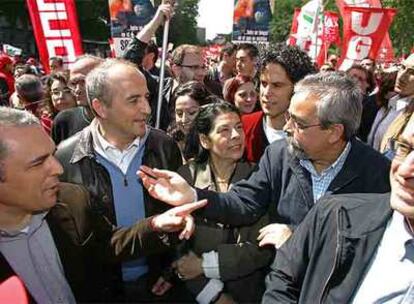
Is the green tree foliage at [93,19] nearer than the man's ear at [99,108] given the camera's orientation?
No

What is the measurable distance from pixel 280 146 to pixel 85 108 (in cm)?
210

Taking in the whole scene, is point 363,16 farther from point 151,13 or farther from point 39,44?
point 39,44

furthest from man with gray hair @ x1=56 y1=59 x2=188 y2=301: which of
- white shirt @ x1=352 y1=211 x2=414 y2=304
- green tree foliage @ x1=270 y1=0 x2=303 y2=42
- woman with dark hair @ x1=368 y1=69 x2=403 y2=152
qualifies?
green tree foliage @ x1=270 y1=0 x2=303 y2=42

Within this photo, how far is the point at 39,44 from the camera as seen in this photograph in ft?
21.5

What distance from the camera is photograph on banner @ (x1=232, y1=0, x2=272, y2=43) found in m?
7.22

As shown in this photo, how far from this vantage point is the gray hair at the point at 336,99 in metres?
2.62

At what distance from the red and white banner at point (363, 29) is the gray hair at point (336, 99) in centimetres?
693

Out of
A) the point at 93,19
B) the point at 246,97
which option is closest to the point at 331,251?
the point at 246,97

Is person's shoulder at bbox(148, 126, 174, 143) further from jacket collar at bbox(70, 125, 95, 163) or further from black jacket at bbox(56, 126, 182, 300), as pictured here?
jacket collar at bbox(70, 125, 95, 163)

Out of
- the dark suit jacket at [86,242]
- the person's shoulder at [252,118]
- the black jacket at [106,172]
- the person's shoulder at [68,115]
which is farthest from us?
the person's shoulder at [68,115]

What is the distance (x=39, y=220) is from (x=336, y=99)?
149 centimetres

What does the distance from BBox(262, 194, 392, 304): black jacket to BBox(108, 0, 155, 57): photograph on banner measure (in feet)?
14.5

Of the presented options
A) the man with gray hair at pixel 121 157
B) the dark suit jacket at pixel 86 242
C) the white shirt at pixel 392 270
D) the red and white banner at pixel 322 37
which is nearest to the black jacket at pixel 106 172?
the man with gray hair at pixel 121 157

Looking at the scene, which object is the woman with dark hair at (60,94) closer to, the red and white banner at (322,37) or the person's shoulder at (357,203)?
the person's shoulder at (357,203)
